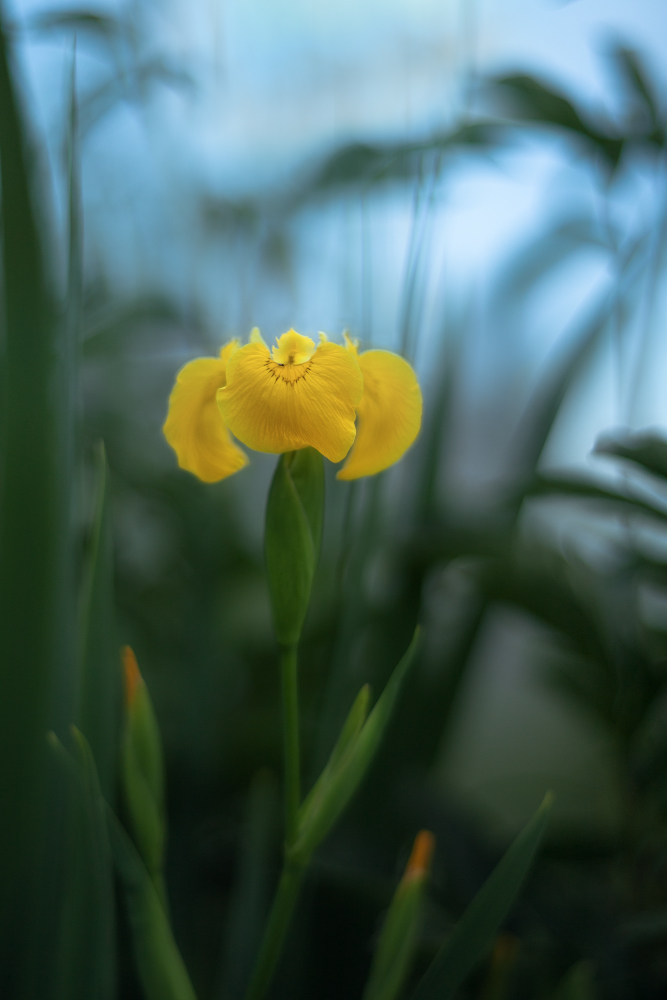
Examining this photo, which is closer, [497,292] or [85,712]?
[85,712]

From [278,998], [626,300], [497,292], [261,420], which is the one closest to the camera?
[261,420]

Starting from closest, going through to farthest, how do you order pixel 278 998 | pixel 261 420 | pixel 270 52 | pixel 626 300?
pixel 261 420 < pixel 278 998 < pixel 626 300 < pixel 270 52

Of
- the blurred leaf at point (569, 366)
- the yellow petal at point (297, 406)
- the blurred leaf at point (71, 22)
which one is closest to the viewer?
the yellow petal at point (297, 406)

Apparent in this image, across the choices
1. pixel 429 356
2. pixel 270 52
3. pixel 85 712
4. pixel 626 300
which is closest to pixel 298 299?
pixel 429 356

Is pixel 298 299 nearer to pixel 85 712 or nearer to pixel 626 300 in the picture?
pixel 626 300

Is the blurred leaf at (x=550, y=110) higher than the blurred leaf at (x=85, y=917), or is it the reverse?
the blurred leaf at (x=550, y=110)

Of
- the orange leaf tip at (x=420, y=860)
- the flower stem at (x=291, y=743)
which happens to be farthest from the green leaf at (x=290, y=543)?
the orange leaf tip at (x=420, y=860)

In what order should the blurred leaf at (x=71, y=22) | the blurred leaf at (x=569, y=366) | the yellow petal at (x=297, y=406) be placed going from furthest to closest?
1. the blurred leaf at (x=569, y=366)
2. the blurred leaf at (x=71, y=22)
3. the yellow petal at (x=297, y=406)

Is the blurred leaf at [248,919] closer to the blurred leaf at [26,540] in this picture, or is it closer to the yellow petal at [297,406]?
the blurred leaf at [26,540]

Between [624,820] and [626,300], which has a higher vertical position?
[626,300]
